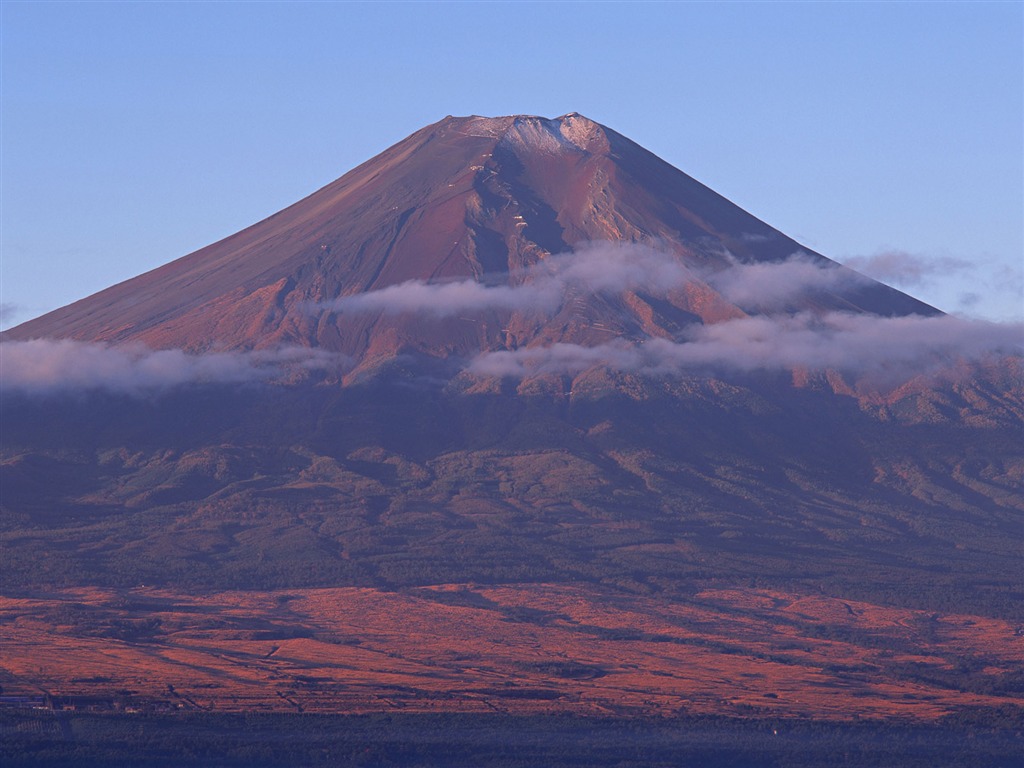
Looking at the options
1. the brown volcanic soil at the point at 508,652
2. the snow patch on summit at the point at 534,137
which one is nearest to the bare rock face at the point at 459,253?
the snow patch on summit at the point at 534,137

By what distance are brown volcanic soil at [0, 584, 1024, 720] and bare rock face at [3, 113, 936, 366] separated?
5646 centimetres

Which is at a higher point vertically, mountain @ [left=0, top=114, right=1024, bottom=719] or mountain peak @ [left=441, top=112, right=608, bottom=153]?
mountain peak @ [left=441, top=112, right=608, bottom=153]

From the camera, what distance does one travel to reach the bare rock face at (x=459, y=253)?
16888cm

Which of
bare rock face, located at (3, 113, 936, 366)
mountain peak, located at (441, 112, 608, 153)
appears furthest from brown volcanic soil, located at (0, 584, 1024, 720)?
mountain peak, located at (441, 112, 608, 153)

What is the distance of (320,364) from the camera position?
16450 cm

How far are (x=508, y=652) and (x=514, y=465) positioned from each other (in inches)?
1918

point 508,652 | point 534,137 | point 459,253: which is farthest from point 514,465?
point 534,137

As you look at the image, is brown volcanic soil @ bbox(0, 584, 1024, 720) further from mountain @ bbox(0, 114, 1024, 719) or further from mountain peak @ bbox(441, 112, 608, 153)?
mountain peak @ bbox(441, 112, 608, 153)

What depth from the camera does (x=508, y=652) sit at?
9781cm

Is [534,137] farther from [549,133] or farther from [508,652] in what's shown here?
[508,652]

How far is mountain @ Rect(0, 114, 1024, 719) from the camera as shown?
9525 cm

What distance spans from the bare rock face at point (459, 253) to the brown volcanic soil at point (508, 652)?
56459mm

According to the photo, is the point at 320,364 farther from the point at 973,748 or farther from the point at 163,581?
the point at 973,748

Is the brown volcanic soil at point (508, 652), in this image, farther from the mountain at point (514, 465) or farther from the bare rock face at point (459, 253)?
the bare rock face at point (459, 253)
